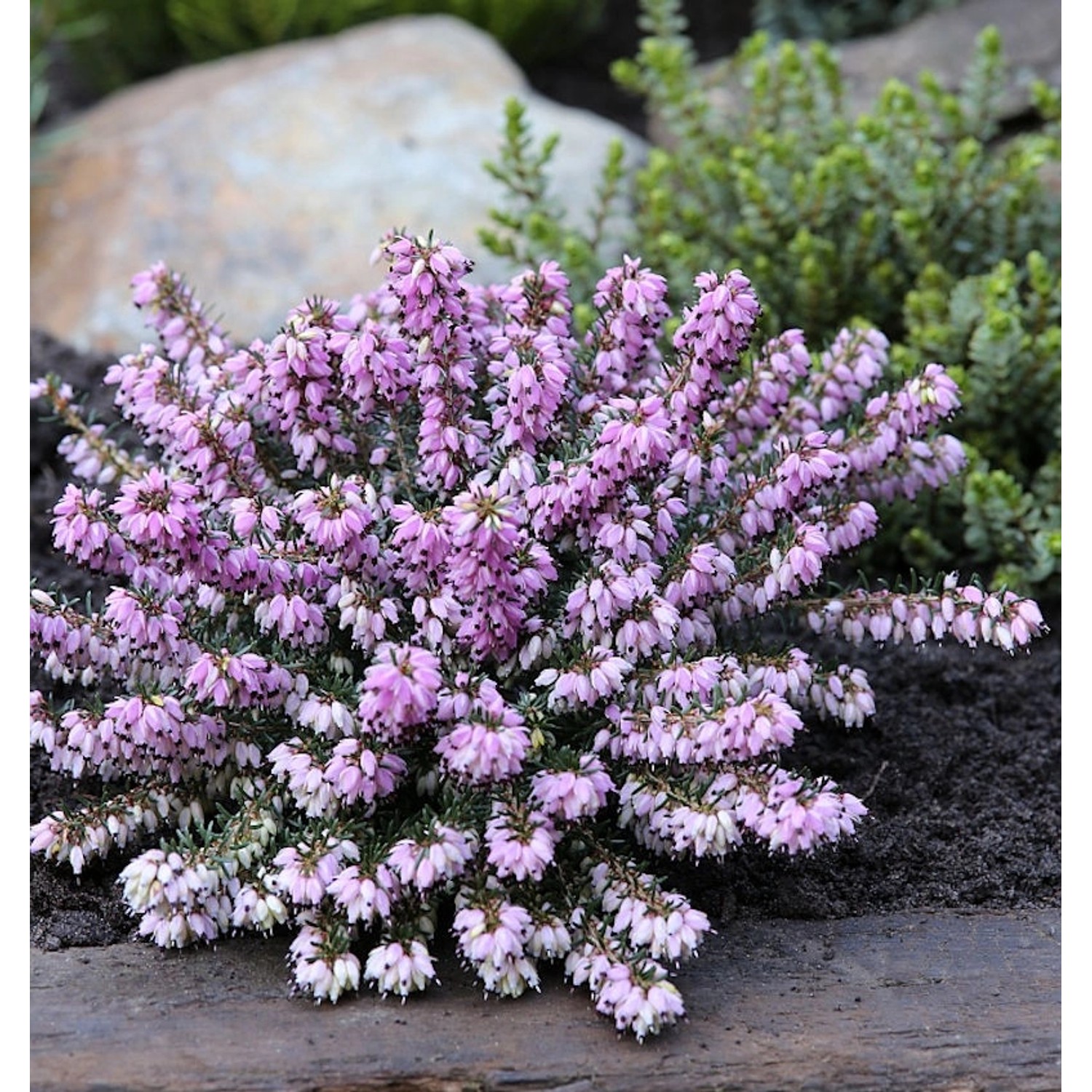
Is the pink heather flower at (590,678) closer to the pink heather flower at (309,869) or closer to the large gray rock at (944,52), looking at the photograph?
the pink heather flower at (309,869)

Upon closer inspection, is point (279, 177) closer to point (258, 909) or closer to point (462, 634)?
point (462, 634)

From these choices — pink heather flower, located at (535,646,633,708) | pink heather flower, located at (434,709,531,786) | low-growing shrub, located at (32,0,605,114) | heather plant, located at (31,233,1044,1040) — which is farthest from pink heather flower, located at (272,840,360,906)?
low-growing shrub, located at (32,0,605,114)

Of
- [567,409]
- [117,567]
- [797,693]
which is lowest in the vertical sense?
[797,693]

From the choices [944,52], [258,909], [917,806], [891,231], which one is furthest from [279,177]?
[258,909]

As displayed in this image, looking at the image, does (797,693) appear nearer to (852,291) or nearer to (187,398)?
(187,398)

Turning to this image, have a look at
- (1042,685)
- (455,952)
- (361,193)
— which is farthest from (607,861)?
(361,193)

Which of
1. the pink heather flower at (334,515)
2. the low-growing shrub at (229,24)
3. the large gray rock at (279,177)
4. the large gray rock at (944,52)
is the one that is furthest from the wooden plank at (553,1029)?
the low-growing shrub at (229,24)
